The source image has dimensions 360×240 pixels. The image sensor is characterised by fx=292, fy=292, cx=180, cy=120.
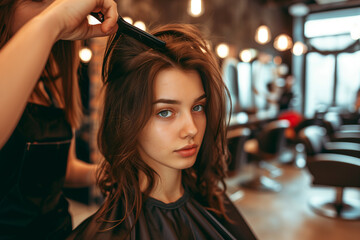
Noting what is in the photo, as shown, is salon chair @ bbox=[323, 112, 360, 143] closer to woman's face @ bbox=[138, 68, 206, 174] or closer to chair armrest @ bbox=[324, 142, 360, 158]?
chair armrest @ bbox=[324, 142, 360, 158]

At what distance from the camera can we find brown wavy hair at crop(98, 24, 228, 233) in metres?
0.84

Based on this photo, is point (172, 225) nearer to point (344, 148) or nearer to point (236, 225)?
point (236, 225)

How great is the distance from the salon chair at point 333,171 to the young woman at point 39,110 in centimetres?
276

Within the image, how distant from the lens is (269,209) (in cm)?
361

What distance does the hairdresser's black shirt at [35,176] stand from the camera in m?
0.81

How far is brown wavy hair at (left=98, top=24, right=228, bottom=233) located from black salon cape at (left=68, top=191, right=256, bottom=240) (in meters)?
0.04

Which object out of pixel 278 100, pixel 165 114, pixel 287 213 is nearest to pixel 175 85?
pixel 165 114

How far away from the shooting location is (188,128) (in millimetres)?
826

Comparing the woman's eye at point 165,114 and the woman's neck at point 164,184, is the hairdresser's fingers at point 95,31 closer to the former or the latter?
the woman's eye at point 165,114

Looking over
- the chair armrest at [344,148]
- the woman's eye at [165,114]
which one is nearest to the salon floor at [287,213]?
the chair armrest at [344,148]

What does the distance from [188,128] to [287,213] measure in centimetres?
314

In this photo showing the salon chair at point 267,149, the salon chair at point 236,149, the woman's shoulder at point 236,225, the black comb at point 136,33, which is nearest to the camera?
the black comb at point 136,33

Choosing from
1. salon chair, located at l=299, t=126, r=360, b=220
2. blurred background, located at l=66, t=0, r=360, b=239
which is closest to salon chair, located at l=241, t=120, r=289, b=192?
→ blurred background, located at l=66, t=0, r=360, b=239

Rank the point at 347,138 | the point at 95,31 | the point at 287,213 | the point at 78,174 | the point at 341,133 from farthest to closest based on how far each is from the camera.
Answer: the point at 341,133 < the point at 347,138 < the point at 287,213 < the point at 78,174 < the point at 95,31
